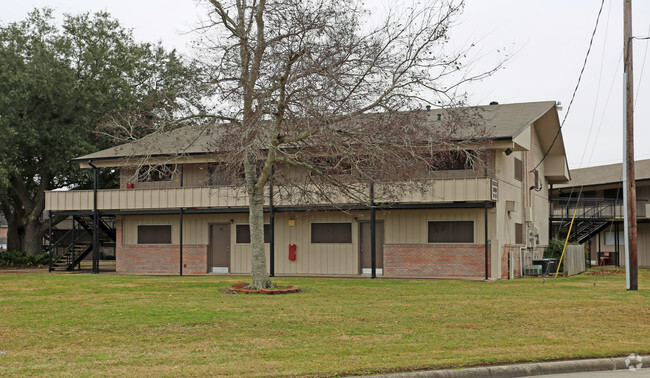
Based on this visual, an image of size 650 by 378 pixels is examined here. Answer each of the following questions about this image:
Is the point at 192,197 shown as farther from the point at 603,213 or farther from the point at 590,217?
the point at 603,213

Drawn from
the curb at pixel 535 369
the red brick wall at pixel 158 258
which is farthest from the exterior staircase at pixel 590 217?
the curb at pixel 535 369

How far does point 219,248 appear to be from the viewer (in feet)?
112

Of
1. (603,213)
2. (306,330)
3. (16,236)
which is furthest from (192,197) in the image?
(603,213)

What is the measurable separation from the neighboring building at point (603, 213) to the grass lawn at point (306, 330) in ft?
65.9

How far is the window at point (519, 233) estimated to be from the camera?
32.6 m

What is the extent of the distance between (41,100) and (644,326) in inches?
1328

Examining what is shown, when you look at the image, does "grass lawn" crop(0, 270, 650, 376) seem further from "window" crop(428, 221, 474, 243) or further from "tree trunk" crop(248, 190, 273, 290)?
"window" crop(428, 221, 474, 243)

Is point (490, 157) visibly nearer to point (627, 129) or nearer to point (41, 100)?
point (627, 129)

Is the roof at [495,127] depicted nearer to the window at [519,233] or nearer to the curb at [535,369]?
the window at [519,233]

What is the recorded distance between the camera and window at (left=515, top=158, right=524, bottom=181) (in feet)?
108

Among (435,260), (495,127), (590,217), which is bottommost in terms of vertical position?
(435,260)

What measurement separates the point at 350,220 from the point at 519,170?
24.9 feet

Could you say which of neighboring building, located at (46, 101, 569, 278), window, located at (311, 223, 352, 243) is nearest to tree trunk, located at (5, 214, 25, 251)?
neighboring building, located at (46, 101, 569, 278)

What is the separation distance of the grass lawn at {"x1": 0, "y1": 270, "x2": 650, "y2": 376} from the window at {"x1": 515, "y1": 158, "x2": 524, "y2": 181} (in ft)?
36.9
